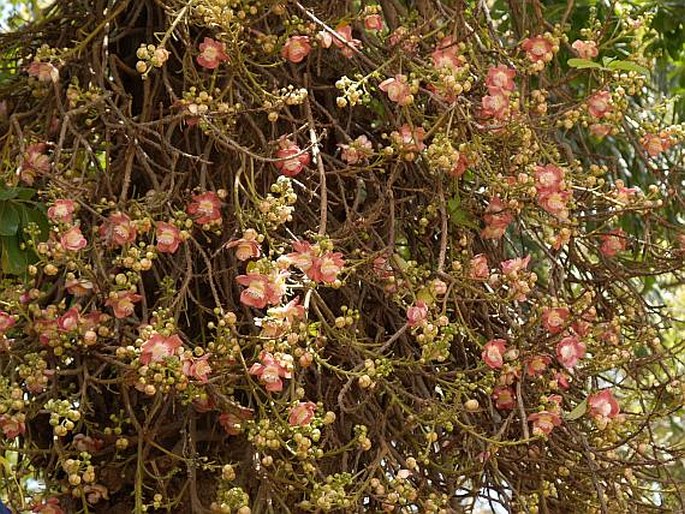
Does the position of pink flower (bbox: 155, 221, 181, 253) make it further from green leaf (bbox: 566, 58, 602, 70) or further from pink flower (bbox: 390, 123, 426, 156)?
green leaf (bbox: 566, 58, 602, 70)

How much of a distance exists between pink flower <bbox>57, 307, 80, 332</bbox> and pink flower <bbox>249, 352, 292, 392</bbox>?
0.68 ft

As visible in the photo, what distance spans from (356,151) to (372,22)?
17 cm

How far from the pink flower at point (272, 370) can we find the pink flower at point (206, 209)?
8.2 inches

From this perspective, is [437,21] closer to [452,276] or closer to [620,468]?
[452,276]

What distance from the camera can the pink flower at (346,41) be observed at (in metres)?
1.37

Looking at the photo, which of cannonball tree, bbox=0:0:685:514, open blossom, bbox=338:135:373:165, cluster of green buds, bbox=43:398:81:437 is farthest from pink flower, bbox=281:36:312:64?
cluster of green buds, bbox=43:398:81:437

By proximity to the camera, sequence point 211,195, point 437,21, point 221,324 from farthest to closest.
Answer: point 437,21 < point 211,195 < point 221,324

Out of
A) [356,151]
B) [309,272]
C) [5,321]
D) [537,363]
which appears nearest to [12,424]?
[5,321]

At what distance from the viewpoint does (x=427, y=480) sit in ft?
4.49

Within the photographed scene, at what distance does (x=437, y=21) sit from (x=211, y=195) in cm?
41

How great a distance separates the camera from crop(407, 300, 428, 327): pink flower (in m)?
1.26

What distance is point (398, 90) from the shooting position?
4.35 feet

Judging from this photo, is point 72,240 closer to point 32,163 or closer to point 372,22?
point 32,163

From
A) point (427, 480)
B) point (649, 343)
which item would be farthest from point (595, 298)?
point (427, 480)
